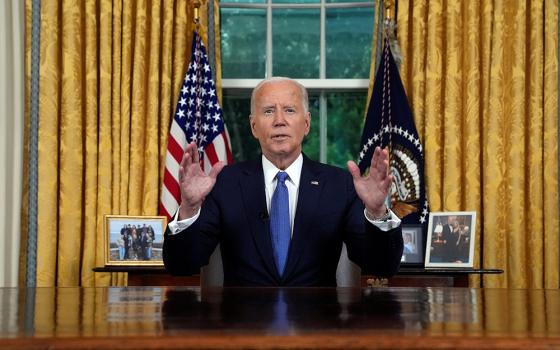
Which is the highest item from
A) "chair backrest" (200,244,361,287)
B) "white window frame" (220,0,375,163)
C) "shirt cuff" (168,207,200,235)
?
"white window frame" (220,0,375,163)

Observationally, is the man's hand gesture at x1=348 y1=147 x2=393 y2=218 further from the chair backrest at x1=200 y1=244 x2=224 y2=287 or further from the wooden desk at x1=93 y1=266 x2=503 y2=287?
the wooden desk at x1=93 y1=266 x2=503 y2=287

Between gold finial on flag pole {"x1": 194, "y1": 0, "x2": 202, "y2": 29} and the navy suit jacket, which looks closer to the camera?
the navy suit jacket

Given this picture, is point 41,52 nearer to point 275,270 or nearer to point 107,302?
point 275,270

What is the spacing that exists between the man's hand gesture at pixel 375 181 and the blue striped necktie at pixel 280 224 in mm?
467

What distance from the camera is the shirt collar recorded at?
120 inches

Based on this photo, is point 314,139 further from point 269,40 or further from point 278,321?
point 278,321

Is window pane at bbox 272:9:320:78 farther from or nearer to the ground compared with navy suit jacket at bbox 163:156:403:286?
farther from the ground

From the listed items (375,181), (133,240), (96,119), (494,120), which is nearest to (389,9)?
(494,120)

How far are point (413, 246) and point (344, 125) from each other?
3.85 feet

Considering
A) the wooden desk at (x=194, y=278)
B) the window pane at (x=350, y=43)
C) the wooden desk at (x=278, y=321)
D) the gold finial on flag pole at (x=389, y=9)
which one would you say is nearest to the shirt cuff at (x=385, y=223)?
the wooden desk at (x=278, y=321)

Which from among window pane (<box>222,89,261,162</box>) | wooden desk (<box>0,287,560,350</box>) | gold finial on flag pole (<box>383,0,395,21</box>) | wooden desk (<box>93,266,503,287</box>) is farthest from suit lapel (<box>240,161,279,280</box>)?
window pane (<box>222,89,261,162</box>)

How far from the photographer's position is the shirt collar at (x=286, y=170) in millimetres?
3051

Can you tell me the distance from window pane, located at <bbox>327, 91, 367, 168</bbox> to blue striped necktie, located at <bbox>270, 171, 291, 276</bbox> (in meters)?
2.49

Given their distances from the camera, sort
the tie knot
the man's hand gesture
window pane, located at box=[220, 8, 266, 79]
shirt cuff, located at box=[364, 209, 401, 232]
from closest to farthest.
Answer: the man's hand gesture
shirt cuff, located at box=[364, 209, 401, 232]
the tie knot
window pane, located at box=[220, 8, 266, 79]
